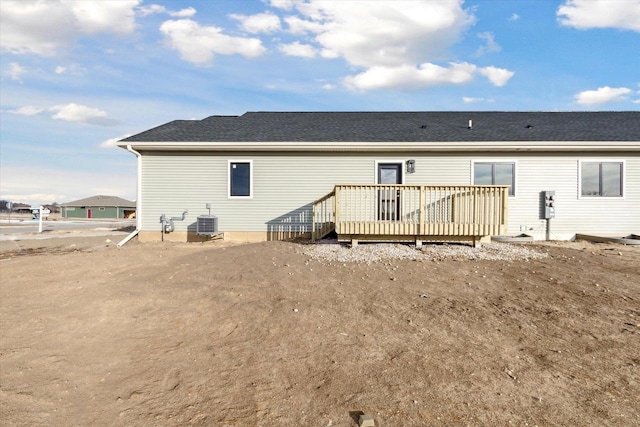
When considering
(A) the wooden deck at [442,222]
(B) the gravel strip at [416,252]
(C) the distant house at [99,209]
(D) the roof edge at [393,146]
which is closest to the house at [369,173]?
(D) the roof edge at [393,146]

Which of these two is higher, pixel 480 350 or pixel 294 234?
pixel 294 234

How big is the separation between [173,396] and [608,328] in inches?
175

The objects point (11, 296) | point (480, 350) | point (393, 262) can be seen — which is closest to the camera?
point (480, 350)

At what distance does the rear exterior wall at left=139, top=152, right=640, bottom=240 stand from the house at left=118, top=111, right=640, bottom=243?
29mm

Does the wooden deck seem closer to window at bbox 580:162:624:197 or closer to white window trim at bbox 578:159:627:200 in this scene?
white window trim at bbox 578:159:627:200

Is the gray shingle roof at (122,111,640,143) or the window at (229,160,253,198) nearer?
the gray shingle roof at (122,111,640,143)

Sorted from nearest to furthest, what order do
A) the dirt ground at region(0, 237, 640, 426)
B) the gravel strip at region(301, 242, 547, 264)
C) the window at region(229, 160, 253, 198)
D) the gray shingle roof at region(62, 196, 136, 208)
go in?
1. the dirt ground at region(0, 237, 640, 426)
2. the gravel strip at region(301, 242, 547, 264)
3. the window at region(229, 160, 253, 198)
4. the gray shingle roof at region(62, 196, 136, 208)

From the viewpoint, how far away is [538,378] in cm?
321

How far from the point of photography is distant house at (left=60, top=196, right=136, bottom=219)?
177 feet

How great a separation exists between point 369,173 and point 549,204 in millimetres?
5214

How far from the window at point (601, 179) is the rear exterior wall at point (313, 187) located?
161 mm

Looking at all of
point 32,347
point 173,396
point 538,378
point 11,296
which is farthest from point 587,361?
point 11,296

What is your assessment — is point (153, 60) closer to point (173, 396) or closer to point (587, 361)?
point (173, 396)

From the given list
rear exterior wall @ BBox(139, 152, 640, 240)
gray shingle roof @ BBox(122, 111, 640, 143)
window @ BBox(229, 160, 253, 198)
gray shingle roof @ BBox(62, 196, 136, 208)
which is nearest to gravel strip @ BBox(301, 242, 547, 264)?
rear exterior wall @ BBox(139, 152, 640, 240)
